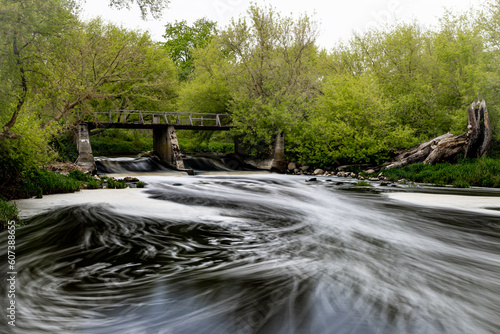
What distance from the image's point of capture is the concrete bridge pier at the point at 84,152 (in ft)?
80.3

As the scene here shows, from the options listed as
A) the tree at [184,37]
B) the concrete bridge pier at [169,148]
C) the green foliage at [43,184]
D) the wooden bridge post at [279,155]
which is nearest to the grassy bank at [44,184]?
the green foliage at [43,184]

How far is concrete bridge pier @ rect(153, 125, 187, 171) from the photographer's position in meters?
28.7

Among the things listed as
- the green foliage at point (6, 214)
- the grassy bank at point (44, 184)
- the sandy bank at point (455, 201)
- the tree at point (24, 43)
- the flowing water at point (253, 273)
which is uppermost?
the tree at point (24, 43)

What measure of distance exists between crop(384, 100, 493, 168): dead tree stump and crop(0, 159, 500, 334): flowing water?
1246 cm

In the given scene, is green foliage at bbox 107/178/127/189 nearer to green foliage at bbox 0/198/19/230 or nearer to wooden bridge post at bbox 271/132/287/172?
green foliage at bbox 0/198/19/230

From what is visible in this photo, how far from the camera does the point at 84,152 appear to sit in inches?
1001

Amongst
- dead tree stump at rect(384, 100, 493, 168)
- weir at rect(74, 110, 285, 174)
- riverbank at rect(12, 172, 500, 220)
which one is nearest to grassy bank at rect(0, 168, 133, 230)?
riverbank at rect(12, 172, 500, 220)

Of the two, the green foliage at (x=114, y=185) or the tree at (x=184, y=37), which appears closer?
the green foliage at (x=114, y=185)

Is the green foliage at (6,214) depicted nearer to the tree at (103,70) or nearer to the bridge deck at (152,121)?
the tree at (103,70)

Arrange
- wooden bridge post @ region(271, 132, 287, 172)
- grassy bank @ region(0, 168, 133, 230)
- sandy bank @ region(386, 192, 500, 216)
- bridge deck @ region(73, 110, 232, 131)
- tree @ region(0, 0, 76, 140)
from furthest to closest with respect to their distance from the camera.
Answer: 1. wooden bridge post @ region(271, 132, 287, 172)
2. bridge deck @ region(73, 110, 232, 131)
3. grassy bank @ region(0, 168, 133, 230)
4. sandy bank @ region(386, 192, 500, 216)
5. tree @ region(0, 0, 76, 140)

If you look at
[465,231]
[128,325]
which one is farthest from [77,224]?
[465,231]

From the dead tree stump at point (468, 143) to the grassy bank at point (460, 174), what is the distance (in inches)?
A: 27.0

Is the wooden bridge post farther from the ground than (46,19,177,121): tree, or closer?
closer

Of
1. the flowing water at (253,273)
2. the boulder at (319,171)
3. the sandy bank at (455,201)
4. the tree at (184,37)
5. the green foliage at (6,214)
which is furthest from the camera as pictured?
the tree at (184,37)
